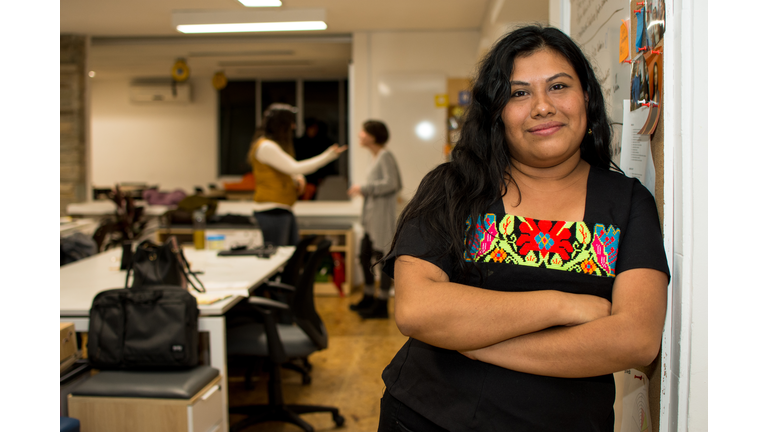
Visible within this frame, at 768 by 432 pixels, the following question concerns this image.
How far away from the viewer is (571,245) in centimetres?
101

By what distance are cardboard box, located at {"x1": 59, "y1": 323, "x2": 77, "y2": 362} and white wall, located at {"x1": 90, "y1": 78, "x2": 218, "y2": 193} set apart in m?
8.26

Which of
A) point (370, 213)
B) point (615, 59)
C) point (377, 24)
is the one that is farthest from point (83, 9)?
point (615, 59)

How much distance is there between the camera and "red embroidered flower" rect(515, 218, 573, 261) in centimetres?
101

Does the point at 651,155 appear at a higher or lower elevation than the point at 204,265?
higher

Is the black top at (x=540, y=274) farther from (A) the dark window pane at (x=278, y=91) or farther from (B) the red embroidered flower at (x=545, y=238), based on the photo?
(A) the dark window pane at (x=278, y=91)

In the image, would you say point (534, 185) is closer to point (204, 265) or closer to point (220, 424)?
point (220, 424)

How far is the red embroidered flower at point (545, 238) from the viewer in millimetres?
1010

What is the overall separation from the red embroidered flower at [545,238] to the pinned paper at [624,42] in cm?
54

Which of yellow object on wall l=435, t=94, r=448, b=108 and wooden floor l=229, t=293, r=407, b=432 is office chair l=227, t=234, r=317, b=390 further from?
yellow object on wall l=435, t=94, r=448, b=108

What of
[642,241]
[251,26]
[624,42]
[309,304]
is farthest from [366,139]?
[642,241]

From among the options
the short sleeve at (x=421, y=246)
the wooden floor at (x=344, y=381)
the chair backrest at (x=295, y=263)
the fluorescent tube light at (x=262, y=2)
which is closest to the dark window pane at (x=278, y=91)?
the fluorescent tube light at (x=262, y=2)

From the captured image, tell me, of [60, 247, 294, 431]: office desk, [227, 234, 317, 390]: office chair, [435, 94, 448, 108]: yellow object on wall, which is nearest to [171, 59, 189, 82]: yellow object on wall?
[435, 94, 448, 108]: yellow object on wall

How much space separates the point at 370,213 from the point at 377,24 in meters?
2.67

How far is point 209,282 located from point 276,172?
4.80 ft
